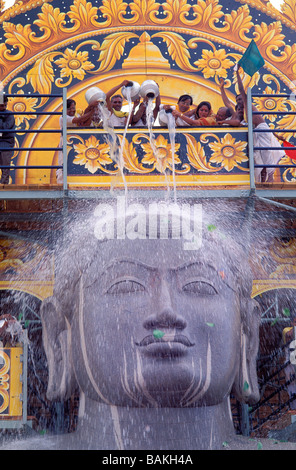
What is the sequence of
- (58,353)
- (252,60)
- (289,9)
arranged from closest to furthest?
(58,353) < (252,60) < (289,9)

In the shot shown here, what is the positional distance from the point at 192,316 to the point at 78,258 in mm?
858

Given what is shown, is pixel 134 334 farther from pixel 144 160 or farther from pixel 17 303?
pixel 17 303

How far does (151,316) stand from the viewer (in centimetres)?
404

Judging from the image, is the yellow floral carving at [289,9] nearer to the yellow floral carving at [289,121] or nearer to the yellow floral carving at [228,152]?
the yellow floral carving at [289,121]

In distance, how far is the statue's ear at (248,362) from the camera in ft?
15.3

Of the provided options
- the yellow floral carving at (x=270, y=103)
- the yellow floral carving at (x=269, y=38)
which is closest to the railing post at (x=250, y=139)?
the yellow floral carving at (x=270, y=103)

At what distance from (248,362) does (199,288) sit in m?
0.77

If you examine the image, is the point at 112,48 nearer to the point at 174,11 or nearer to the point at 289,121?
the point at 174,11

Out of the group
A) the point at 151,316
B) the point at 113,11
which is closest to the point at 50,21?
the point at 113,11

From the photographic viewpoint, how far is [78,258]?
456 centimetres

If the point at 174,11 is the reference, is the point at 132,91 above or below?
below
